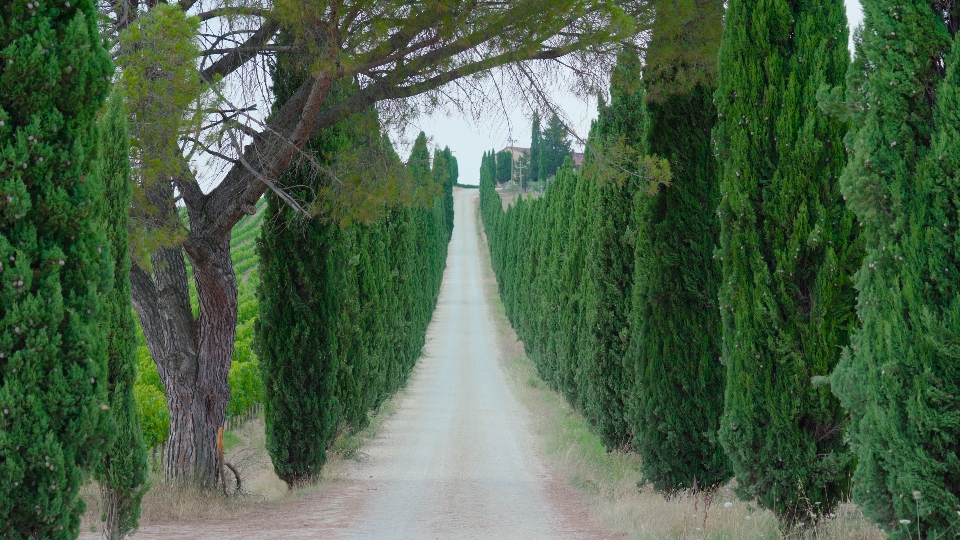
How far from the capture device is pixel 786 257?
5578 millimetres

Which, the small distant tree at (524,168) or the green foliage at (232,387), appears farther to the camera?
the small distant tree at (524,168)

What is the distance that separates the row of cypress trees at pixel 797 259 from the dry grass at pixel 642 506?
0.22 meters

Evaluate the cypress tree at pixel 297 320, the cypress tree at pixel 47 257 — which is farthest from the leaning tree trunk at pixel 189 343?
the cypress tree at pixel 47 257

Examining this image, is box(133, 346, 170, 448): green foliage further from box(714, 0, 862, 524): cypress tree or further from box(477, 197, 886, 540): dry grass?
box(714, 0, 862, 524): cypress tree

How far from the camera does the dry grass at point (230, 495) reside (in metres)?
7.57

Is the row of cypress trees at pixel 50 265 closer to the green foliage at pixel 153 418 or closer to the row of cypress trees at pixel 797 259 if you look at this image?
the row of cypress trees at pixel 797 259

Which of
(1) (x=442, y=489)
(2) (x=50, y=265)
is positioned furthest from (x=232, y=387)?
(2) (x=50, y=265)

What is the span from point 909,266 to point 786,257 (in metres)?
1.84

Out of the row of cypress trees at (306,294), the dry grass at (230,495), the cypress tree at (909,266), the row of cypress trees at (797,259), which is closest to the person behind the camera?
the cypress tree at (909,266)

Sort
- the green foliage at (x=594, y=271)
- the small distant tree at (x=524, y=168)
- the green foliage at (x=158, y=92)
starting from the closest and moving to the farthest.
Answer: the green foliage at (x=158, y=92) < the green foliage at (x=594, y=271) < the small distant tree at (x=524, y=168)

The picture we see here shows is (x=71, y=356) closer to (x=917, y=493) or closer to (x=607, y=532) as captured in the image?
(x=917, y=493)

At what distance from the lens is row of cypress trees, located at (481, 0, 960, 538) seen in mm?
3734

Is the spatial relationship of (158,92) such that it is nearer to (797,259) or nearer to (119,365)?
(119,365)

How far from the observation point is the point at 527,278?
25.1 meters
